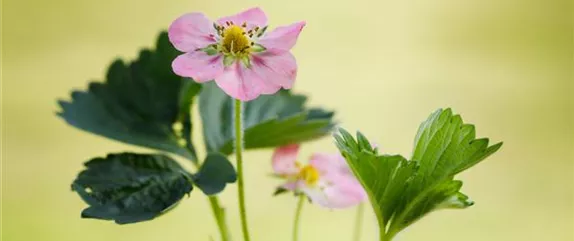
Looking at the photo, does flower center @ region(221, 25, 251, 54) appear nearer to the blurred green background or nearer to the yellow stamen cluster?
the yellow stamen cluster

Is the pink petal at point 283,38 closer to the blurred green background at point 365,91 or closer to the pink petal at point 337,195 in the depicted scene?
the pink petal at point 337,195

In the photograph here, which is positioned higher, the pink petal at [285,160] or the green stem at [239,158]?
the pink petal at [285,160]

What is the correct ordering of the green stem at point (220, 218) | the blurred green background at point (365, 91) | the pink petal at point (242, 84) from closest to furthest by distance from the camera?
the pink petal at point (242, 84) → the green stem at point (220, 218) → the blurred green background at point (365, 91)

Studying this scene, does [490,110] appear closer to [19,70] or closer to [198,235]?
[198,235]

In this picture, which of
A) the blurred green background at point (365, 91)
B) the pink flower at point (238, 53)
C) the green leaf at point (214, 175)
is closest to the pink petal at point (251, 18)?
the pink flower at point (238, 53)

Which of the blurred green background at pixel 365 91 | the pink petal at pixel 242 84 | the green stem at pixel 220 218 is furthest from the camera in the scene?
the blurred green background at pixel 365 91

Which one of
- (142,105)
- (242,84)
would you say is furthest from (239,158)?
(142,105)

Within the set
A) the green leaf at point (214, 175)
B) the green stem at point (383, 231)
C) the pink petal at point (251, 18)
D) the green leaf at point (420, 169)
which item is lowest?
the green stem at point (383, 231)
